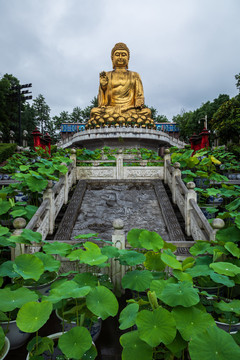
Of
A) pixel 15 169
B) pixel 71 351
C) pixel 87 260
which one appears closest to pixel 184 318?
pixel 71 351

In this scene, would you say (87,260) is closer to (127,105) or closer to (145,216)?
(145,216)

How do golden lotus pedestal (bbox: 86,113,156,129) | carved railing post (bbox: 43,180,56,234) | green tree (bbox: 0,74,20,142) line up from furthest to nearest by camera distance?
green tree (bbox: 0,74,20,142)
golden lotus pedestal (bbox: 86,113,156,129)
carved railing post (bbox: 43,180,56,234)

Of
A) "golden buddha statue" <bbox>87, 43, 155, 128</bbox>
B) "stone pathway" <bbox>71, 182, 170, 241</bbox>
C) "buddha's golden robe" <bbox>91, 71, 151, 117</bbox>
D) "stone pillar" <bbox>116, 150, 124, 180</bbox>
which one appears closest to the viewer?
"stone pathway" <bbox>71, 182, 170, 241</bbox>

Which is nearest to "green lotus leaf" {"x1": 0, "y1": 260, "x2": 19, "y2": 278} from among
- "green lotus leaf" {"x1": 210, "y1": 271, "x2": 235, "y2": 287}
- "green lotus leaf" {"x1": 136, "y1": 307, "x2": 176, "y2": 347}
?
"green lotus leaf" {"x1": 136, "y1": 307, "x2": 176, "y2": 347}

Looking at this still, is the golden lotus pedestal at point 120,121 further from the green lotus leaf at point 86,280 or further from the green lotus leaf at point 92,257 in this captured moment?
the green lotus leaf at point 86,280

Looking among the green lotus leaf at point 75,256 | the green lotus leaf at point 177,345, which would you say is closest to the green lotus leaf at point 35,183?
the green lotus leaf at point 75,256

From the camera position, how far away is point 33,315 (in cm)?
178

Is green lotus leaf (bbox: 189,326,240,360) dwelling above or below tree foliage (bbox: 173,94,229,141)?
below

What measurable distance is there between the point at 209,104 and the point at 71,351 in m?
35.6

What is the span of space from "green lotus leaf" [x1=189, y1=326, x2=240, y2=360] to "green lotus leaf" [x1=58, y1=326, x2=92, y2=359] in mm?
698

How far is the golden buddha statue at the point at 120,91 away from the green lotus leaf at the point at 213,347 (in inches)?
559

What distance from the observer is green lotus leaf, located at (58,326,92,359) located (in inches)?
64.0

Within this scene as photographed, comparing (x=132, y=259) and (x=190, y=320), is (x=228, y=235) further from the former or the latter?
(x=190, y=320)

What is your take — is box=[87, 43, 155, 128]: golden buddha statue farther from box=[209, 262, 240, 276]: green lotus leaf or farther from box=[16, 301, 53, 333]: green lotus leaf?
box=[16, 301, 53, 333]: green lotus leaf
